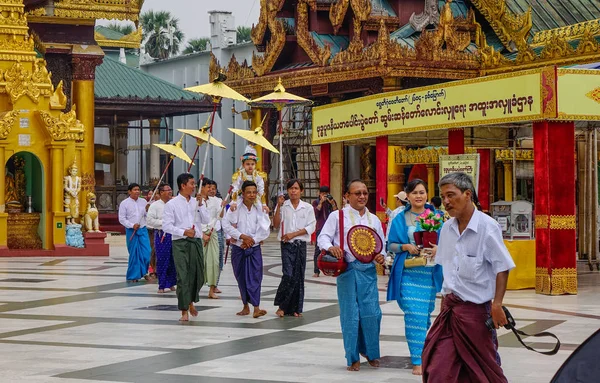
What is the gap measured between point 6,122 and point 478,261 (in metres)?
21.3

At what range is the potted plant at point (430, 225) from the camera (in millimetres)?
10000

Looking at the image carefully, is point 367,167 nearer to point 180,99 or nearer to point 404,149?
point 404,149

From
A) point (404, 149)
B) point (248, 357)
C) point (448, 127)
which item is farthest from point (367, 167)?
point (248, 357)

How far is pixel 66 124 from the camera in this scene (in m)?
28.0

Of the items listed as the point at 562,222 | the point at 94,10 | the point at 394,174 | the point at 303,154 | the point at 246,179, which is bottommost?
the point at 562,222

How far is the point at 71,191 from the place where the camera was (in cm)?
2833

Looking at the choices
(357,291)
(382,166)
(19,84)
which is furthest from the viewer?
(19,84)

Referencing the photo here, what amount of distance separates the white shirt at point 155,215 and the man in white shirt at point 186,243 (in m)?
4.11

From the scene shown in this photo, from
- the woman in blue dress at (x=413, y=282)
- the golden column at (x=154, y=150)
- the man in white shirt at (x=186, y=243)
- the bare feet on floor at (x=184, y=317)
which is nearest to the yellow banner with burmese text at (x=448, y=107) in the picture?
the man in white shirt at (x=186, y=243)

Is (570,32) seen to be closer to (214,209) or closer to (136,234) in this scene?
(136,234)

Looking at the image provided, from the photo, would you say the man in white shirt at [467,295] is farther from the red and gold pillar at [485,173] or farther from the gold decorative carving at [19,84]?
the gold decorative carving at [19,84]

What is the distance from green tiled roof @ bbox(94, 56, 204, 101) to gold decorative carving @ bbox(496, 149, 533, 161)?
15.5 metres

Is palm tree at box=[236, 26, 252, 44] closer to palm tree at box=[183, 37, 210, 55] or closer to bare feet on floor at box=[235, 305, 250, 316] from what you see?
palm tree at box=[183, 37, 210, 55]

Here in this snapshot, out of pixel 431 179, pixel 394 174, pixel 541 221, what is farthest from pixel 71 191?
pixel 541 221
